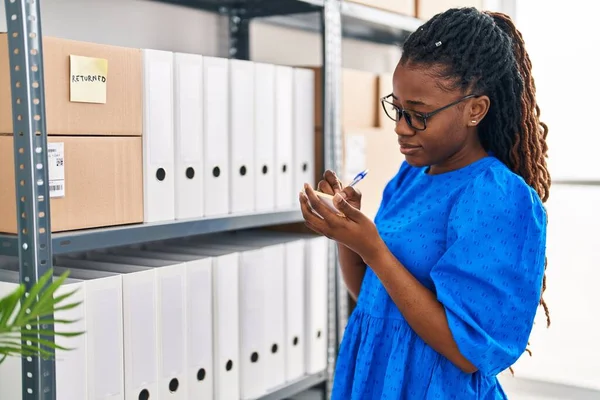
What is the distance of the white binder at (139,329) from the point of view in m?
1.42

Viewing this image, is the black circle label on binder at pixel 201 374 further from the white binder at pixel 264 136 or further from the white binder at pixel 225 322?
the white binder at pixel 264 136

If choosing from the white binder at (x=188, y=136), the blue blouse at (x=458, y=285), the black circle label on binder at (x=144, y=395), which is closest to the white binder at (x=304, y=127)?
the white binder at (x=188, y=136)

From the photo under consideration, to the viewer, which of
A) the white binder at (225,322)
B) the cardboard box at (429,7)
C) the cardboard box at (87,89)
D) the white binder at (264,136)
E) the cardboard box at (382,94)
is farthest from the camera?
the cardboard box at (429,7)

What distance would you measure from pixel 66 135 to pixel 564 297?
2.37 metres

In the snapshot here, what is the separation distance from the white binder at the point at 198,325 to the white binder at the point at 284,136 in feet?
1.05

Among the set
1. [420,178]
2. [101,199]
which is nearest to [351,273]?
[420,178]

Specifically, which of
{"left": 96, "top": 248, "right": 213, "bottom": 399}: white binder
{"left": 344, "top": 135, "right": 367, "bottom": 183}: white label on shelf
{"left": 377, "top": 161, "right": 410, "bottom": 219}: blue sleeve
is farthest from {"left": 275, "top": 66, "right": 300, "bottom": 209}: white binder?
{"left": 377, "top": 161, "right": 410, "bottom": 219}: blue sleeve

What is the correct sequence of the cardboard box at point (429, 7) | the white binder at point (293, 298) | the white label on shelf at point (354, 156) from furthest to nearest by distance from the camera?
the cardboard box at point (429, 7) → the white label on shelf at point (354, 156) → the white binder at point (293, 298)

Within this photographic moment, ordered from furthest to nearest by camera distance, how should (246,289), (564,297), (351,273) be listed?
(564,297) < (246,289) < (351,273)

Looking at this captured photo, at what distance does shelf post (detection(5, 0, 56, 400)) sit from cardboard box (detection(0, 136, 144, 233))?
0.06 meters

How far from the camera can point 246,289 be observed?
1.74m

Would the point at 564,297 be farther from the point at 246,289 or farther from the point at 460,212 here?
the point at 460,212

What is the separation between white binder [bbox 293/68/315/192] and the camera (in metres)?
1.89

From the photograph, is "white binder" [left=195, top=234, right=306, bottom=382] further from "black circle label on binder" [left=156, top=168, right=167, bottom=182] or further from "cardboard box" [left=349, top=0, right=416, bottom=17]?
"cardboard box" [left=349, top=0, right=416, bottom=17]
